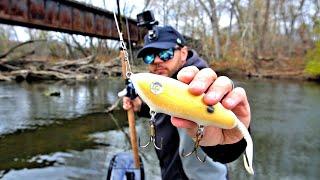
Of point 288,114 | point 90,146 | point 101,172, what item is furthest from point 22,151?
point 288,114

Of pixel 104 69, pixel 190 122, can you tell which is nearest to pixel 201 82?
pixel 190 122

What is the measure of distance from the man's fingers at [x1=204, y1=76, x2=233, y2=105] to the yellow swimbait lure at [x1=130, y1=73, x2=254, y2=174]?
23 millimetres

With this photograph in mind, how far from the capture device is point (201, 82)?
1609 mm

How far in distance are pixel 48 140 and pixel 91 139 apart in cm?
119

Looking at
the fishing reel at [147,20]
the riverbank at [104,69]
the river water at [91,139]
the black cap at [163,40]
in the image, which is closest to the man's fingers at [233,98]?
the black cap at [163,40]

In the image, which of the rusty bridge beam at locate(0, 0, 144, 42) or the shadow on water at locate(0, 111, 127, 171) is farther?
the rusty bridge beam at locate(0, 0, 144, 42)

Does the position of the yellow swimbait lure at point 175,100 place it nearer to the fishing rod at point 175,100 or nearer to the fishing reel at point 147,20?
the fishing rod at point 175,100

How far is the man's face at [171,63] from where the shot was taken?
387cm

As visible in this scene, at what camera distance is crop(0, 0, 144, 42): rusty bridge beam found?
48.3 feet

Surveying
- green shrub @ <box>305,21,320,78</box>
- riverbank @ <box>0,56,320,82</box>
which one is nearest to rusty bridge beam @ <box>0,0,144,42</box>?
riverbank @ <box>0,56,320,82</box>

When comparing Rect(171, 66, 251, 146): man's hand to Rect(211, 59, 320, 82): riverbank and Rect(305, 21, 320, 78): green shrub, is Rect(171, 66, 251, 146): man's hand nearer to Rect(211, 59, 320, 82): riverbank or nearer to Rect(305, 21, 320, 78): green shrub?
Rect(211, 59, 320, 82): riverbank

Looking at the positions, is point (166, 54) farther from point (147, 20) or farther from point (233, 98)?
point (233, 98)

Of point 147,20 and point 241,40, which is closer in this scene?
point 147,20

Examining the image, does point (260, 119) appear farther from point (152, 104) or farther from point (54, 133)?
point (152, 104)
